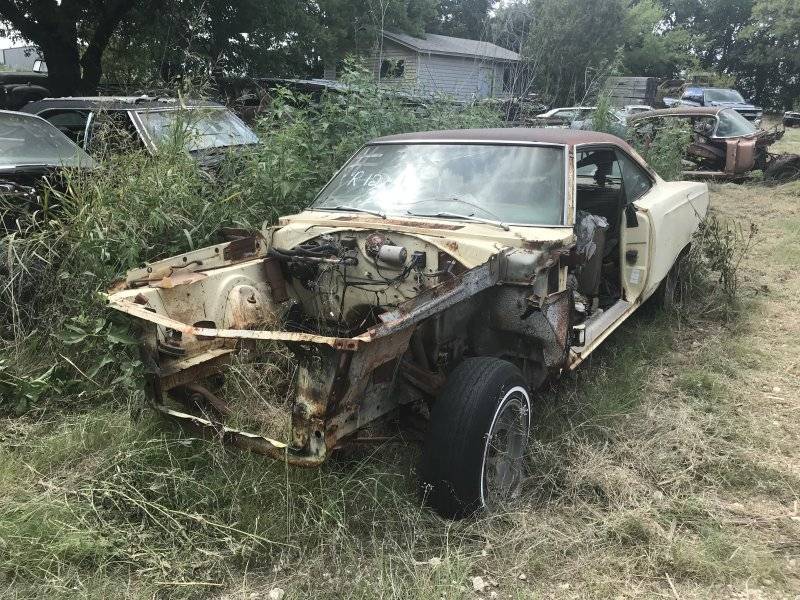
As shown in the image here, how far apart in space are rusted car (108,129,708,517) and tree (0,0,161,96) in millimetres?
11545

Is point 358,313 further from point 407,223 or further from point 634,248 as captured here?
point 634,248

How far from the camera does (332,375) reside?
7.71 feet

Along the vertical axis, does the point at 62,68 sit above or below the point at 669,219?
above

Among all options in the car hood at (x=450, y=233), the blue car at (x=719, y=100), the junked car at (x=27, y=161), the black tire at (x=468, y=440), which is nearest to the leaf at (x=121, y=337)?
the car hood at (x=450, y=233)

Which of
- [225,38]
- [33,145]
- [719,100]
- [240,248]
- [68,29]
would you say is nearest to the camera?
[240,248]

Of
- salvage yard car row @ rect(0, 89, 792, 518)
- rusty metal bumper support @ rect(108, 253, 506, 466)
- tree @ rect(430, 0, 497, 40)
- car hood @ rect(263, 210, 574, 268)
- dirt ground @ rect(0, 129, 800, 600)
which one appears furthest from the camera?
tree @ rect(430, 0, 497, 40)

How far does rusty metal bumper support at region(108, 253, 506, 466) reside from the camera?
236 cm

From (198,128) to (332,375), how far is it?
12.9 feet

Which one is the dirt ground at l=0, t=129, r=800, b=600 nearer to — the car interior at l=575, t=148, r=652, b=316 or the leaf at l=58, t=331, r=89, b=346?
the leaf at l=58, t=331, r=89, b=346

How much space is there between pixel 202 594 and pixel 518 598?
123cm

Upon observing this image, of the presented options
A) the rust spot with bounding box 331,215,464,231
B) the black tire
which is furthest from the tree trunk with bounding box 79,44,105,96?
the black tire

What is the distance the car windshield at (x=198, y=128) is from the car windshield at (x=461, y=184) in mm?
1334

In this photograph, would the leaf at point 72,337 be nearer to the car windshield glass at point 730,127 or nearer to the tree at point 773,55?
the car windshield glass at point 730,127

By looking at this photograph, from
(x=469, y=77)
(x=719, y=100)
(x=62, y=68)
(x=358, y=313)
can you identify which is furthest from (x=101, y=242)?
(x=719, y=100)
